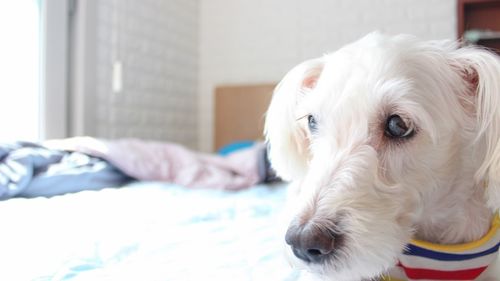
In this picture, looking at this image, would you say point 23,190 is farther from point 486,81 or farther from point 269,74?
point 269,74

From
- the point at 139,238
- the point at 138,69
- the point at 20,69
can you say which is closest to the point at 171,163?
the point at 20,69

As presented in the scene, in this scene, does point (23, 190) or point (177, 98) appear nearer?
point (23, 190)

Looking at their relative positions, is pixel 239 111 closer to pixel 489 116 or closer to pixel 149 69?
pixel 149 69

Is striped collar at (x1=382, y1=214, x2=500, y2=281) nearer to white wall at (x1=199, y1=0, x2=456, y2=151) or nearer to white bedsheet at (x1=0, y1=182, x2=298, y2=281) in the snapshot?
white bedsheet at (x1=0, y1=182, x2=298, y2=281)

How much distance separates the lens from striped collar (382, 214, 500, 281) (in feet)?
2.30

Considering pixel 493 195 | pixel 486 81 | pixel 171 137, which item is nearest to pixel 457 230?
pixel 493 195

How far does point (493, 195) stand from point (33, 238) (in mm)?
860

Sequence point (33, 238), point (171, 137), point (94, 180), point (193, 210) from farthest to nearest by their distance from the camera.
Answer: point (171, 137)
point (94, 180)
point (193, 210)
point (33, 238)

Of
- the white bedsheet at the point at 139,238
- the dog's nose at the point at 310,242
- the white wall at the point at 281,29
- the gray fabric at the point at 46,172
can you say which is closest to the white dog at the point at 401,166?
the dog's nose at the point at 310,242

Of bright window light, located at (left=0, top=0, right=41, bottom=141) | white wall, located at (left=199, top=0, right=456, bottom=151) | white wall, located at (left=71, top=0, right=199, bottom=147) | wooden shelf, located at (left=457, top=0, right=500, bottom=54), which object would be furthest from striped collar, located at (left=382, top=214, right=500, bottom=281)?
white wall, located at (left=199, top=0, right=456, bottom=151)

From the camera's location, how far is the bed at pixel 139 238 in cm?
75

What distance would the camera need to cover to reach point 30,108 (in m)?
1.76

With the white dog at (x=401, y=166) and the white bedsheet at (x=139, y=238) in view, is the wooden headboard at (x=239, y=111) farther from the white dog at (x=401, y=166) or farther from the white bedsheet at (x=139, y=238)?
the white dog at (x=401, y=166)

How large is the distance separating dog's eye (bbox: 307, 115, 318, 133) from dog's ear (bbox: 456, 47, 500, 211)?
262 millimetres
